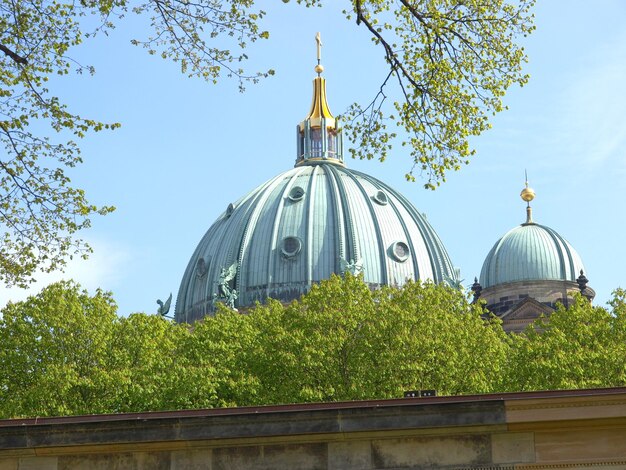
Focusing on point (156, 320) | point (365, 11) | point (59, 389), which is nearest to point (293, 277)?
point (156, 320)

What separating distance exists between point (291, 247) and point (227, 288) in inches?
235

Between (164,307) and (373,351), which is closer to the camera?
(373,351)

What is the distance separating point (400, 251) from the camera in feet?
347

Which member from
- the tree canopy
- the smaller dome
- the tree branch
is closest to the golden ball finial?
the smaller dome

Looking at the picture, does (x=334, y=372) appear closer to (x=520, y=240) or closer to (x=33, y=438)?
(x=33, y=438)

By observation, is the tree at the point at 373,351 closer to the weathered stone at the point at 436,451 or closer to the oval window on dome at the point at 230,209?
the weathered stone at the point at 436,451

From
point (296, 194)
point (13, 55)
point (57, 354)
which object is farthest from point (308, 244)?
point (13, 55)

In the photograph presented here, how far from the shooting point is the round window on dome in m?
105

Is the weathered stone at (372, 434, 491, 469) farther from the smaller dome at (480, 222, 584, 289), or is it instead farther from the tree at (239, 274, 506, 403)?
the smaller dome at (480, 222, 584, 289)

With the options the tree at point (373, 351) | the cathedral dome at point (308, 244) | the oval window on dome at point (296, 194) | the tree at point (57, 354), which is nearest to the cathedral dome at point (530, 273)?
the cathedral dome at point (308, 244)

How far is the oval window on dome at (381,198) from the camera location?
107 m

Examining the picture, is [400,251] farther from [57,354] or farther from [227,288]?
[57,354]

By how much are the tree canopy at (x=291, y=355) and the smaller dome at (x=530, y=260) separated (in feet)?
144

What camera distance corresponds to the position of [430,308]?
58.2 metres
